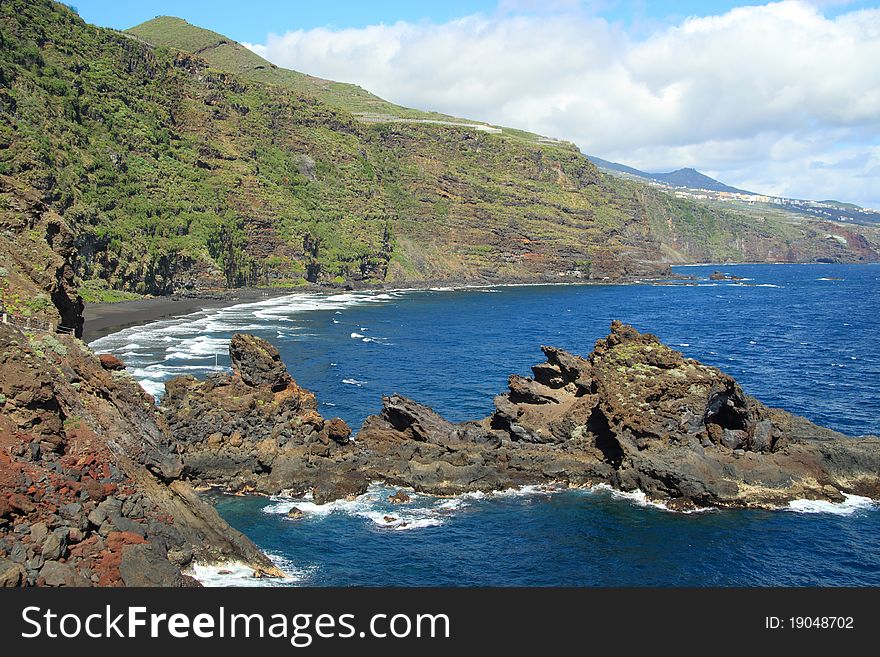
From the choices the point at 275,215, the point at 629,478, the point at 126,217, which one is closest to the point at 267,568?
the point at 629,478

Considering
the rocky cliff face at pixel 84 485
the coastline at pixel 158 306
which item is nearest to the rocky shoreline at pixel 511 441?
the rocky cliff face at pixel 84 485

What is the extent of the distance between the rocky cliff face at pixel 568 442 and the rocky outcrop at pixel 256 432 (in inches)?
3.1

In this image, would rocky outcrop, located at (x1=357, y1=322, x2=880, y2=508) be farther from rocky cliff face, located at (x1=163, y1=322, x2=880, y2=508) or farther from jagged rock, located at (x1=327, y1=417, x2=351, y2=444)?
jagged rock, located at (x1=327, y1=417, x2=351, y2=444)

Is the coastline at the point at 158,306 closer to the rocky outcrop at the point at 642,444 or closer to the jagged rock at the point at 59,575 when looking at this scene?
the rocky outcrop at the point at 642,444

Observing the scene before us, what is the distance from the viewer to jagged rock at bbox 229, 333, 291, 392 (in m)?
49.7

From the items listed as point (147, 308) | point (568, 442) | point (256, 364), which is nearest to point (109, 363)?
point (256, 364)

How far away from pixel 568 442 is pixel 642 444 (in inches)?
228

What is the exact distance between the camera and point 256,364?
163ft

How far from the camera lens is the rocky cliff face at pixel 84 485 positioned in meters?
20.5

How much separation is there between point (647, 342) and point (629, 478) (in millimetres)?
11179

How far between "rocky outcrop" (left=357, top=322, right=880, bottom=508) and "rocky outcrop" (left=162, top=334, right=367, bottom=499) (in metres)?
3.25

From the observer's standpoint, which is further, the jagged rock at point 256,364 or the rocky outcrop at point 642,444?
the jagged rock at point 256,364

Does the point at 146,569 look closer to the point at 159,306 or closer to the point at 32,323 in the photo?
the point at 32,323

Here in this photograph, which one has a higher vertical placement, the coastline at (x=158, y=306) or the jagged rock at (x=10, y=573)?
the jagged rock at (x=10, y=573)
